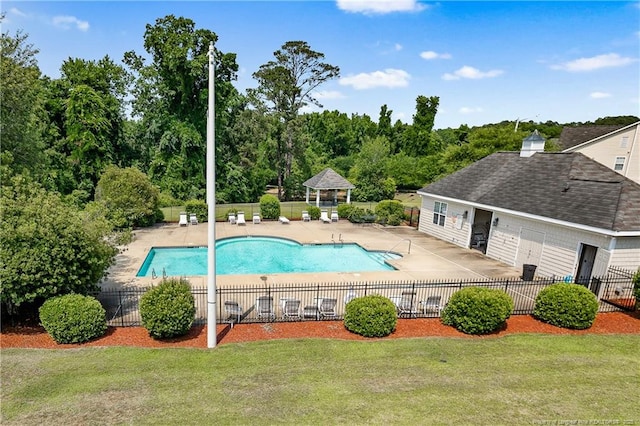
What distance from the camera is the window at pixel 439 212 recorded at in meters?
22.8

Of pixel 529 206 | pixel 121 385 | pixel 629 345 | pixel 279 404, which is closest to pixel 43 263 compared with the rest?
pixel 121 385

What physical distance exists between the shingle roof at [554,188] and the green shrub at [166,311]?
15160 millimetres

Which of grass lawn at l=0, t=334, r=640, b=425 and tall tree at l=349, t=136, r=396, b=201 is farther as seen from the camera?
tall tree at l=349, t=136, r=396, b=201

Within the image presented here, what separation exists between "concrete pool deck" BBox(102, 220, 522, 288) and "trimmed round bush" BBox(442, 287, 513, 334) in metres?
4.40

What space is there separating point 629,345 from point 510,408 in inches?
225

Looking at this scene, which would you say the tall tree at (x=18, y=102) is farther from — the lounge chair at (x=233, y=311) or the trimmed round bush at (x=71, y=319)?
the lounge chair at (x=233, y=311)

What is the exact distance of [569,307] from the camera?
34.7 ft

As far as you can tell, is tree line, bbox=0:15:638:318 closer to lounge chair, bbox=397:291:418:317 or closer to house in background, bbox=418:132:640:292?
lounge chair, bbox=397:291:418:317

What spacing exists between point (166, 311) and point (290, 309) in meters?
3.57

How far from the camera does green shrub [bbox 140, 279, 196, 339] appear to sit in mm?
9070

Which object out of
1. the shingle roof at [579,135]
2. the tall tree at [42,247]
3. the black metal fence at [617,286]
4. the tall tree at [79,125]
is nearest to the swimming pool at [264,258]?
the tall tree at [42,247]

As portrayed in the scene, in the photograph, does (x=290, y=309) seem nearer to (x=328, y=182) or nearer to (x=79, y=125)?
(x=328, y=182)

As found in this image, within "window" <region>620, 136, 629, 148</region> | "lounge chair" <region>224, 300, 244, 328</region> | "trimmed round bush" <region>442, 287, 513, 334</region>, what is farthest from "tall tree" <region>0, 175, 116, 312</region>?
"window" <region>620, 136, 629, 148</region>

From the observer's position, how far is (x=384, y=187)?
4100 cm
